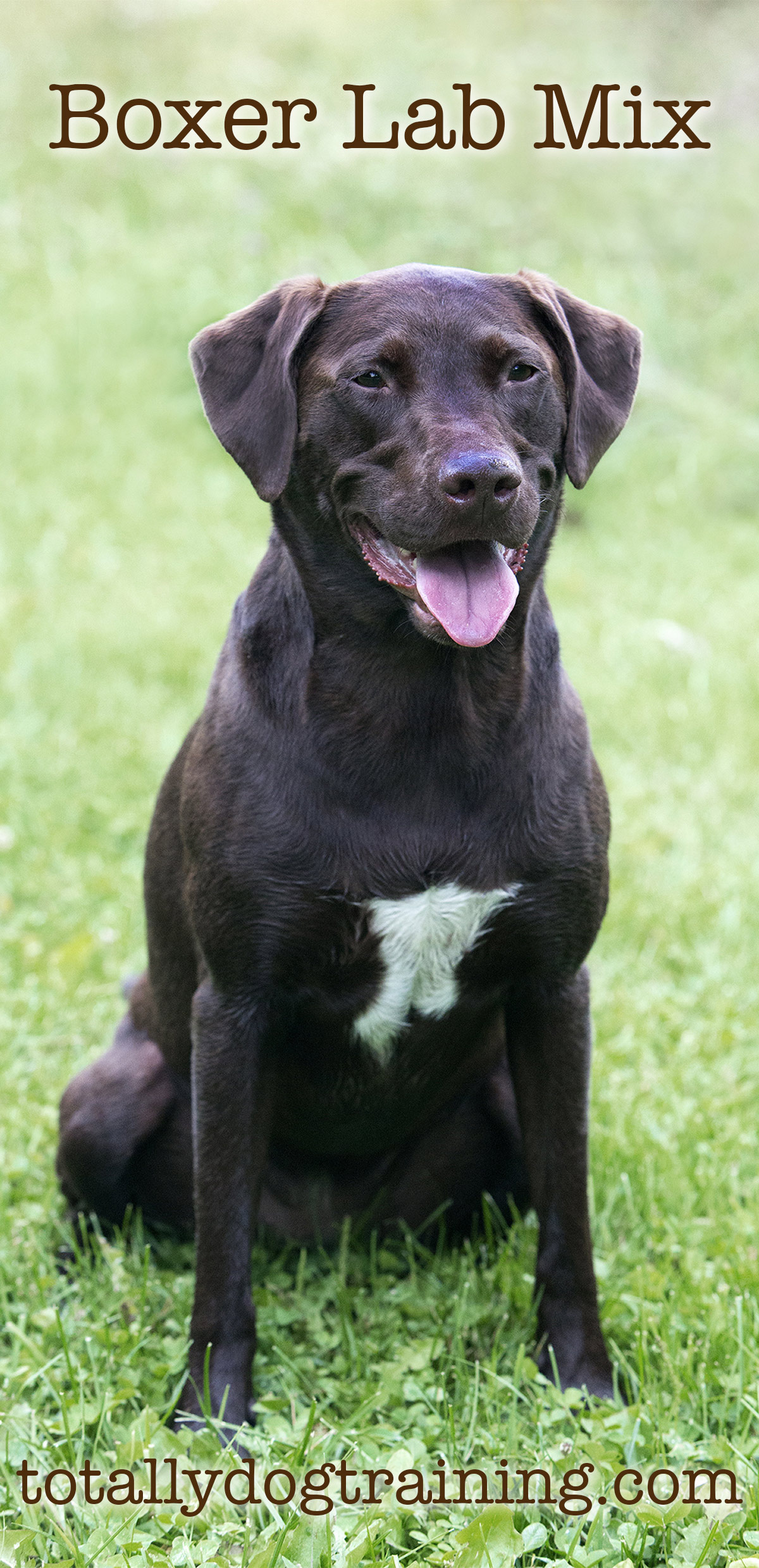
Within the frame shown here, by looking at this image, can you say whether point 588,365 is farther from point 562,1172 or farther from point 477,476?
point 562,1172

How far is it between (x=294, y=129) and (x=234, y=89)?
0.97 metres

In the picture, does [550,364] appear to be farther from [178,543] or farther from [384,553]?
[178,543]

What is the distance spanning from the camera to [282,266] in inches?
367

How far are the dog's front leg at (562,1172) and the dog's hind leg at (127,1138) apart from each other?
680 millimetres

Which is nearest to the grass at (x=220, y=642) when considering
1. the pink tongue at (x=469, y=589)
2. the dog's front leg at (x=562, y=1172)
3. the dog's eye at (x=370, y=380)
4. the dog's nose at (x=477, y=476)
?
the dog's front leg at (x=562, y=1172)

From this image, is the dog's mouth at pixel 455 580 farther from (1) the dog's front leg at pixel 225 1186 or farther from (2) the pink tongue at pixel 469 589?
(1) the dog's front leg at pixel 225 1186

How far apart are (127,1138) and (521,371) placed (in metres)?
1.56

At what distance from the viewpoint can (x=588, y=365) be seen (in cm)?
246

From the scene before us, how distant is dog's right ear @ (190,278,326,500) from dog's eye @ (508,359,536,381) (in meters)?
0.31

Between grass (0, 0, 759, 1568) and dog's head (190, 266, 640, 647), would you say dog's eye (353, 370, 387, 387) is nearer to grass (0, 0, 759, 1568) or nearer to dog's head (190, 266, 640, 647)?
dog's head (190, 266, 640, 647)

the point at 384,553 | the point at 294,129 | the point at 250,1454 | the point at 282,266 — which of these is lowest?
the point at 250,1454

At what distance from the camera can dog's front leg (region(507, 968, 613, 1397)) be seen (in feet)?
8.49

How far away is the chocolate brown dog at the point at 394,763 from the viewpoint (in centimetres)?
225

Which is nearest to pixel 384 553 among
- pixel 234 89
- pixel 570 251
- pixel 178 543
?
pixel 178 543
